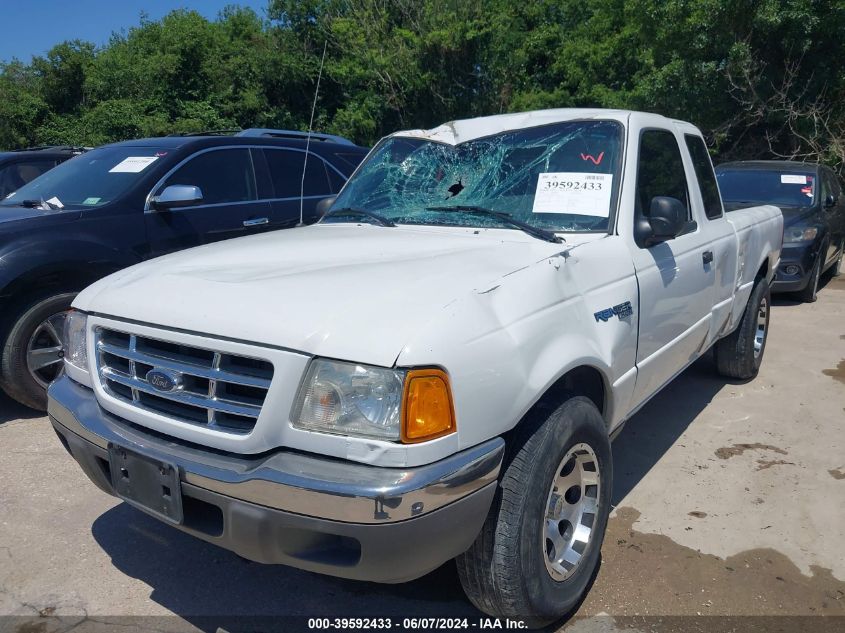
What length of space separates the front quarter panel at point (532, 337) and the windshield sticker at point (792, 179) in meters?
7.08

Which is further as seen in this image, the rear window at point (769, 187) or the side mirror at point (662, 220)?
the rear window at point (769, 187)

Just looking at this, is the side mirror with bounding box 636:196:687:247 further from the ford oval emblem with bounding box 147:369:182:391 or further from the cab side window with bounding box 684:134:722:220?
the ford oval emblem with bounding box 147:369:182:391

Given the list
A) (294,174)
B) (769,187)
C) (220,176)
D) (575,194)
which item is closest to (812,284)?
(769,187)

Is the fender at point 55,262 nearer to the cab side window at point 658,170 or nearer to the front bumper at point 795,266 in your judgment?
the cab side window at point 658,170

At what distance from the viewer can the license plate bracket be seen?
2307 millimetres

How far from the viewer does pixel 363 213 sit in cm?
382

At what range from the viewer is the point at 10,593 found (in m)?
2.97

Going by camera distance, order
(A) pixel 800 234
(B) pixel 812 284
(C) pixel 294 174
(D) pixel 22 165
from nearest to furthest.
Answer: (C) pixel 294 174 < (D) pixel 22 165 < (A) pixel 800 234 < (B) pixel 812 284

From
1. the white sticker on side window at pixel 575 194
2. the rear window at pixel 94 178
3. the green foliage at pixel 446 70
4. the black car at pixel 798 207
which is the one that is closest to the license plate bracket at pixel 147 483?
the white sticker on side window at pixel 575 194

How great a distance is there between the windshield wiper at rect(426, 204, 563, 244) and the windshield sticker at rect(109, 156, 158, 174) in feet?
9.74

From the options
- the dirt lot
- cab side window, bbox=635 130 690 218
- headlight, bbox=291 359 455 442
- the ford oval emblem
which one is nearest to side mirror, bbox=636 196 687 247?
Result: cab side window, bbox=635 130 690 218

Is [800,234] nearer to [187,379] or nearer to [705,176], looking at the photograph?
[705,176]

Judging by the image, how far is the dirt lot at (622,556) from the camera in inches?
112

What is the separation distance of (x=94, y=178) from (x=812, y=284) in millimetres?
7858
